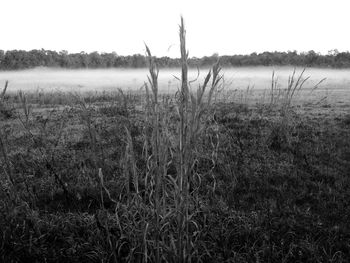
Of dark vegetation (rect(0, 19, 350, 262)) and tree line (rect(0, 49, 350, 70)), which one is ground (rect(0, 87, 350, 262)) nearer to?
dark vegetation (rect(0, 19, 350, 262))

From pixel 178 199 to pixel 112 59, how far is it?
80058 mm

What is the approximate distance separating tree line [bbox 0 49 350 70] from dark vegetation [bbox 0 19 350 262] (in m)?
62.2

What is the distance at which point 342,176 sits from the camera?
5148mm

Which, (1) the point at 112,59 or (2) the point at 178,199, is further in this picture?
(1) the point at 112,59

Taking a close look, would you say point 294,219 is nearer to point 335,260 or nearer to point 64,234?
point 335,260

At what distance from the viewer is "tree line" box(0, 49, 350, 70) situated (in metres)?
70.6

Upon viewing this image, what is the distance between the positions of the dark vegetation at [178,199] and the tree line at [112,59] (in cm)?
6217

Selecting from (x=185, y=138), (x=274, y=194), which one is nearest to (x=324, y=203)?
(x=274, y=194)

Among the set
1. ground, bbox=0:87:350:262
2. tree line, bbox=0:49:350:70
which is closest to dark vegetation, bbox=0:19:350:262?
ground, bbox=0:87:350:262

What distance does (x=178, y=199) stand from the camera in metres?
2.38

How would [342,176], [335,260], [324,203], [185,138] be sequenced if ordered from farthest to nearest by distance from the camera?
[342,176]
[324,203]
[335,260]
[185,138]

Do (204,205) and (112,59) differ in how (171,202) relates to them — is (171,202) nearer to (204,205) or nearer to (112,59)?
(204,205)

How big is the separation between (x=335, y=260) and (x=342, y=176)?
2.55m

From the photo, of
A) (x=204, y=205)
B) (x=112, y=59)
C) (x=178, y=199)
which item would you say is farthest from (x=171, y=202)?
(x=112, y=59)
